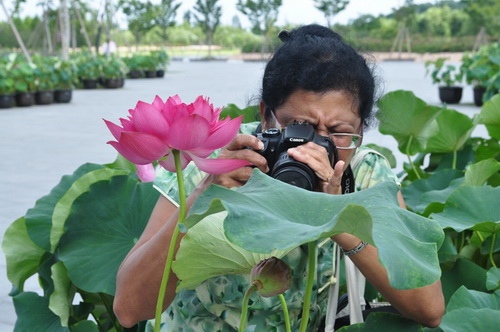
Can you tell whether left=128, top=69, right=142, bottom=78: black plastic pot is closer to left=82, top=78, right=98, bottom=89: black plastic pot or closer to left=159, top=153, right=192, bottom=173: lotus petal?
left=82, top=78, right=98, bottom=89: black plastic pot

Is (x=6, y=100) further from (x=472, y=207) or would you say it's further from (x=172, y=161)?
(x=172, y=161)

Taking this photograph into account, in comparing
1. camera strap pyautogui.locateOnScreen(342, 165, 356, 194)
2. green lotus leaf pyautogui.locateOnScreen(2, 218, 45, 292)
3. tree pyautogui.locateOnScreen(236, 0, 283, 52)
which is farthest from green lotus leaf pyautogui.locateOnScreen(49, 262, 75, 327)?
tree pyautogui.locateOnScreen(236, 0, 283, 52)

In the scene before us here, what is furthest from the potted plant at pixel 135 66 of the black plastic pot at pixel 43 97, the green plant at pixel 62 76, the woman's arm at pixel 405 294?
the woman's arm at pixel 405 294

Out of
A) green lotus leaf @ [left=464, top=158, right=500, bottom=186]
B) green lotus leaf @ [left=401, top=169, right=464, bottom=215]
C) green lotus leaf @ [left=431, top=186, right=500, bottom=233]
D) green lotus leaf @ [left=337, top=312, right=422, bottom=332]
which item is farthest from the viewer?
green lotus leaf @ [left=401, top=169, right=464, bottom=215]

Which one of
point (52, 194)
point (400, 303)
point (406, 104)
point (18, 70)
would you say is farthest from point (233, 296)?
point (18, 70)

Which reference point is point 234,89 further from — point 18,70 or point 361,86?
point 361,86

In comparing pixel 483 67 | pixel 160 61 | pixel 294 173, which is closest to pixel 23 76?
pixel 483 67

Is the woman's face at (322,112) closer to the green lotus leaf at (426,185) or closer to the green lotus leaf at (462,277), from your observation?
the green lotus leaf at (462,277)

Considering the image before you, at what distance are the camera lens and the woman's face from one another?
0.89ft

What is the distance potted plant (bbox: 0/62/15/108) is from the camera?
8.80 metres

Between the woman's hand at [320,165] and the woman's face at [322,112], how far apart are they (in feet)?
0.78

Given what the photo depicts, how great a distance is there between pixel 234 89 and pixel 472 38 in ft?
98.0

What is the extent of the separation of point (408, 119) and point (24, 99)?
798cm

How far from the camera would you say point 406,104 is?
1949 millimetres
